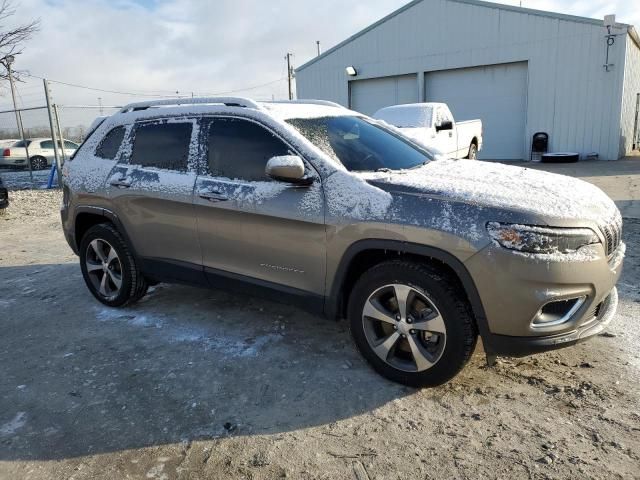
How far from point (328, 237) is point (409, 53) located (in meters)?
17.6

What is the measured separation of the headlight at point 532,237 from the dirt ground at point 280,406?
984 millimetres

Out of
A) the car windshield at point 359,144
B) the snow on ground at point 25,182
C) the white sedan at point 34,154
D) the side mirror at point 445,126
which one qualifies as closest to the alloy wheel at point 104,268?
the car windshield at point 359,144

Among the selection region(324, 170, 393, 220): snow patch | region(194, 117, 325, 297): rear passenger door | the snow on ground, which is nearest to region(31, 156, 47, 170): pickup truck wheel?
the snow on ground

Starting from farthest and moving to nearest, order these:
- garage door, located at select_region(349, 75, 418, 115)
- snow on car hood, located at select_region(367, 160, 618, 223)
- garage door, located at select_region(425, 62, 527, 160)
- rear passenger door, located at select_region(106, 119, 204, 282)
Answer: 1. garage door, located at select_region(349, 75, 418, 115)
2. garage door, located at select_region(425, 62, 527, 160)
3. rear passenger door, located at select_region(106, 119, 204, 282)
4. snow on car hood, located at select_region(367, 160, 618, 223)

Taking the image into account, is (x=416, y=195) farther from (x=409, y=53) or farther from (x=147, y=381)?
(x=409, y=53)

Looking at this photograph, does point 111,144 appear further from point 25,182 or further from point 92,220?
point 25,182

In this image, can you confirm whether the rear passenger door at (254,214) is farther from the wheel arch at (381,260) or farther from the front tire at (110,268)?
the front tire at (110,268)

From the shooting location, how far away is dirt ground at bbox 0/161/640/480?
255cm

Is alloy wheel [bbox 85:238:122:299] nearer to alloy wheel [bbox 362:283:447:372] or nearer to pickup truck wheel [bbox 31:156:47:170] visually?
alloy wheel [bbox 362:283:447:372]

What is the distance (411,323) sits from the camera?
3.09 metres

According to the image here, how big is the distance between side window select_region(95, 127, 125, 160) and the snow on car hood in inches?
100

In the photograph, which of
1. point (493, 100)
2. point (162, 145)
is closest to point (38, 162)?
point (493, 100)

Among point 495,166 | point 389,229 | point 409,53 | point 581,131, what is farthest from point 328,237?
point 409,53

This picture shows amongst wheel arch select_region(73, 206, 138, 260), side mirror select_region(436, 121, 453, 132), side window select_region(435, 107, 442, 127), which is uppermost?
side window select_region(435, 107, 442, 127)
